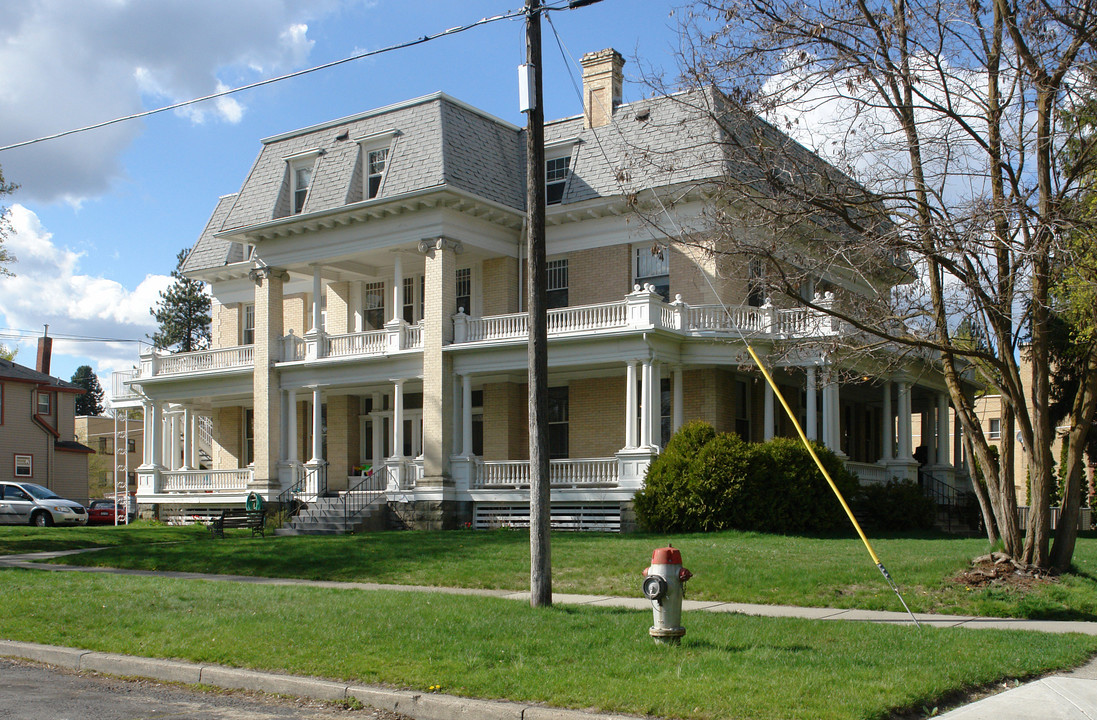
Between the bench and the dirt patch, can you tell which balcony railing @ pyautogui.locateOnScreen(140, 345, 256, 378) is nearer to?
the bench

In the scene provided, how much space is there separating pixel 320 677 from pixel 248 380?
79.6 ft

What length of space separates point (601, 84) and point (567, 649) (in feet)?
73.1

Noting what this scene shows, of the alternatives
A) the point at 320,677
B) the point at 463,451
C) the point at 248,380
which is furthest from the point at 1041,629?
the point at 248,380

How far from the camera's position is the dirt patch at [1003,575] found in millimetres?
12883

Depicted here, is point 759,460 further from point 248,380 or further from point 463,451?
point 248,380

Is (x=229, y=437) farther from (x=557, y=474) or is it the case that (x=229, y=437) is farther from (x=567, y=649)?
(x=567, y=649)

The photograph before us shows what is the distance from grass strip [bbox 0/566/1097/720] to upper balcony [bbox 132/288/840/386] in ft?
36.6

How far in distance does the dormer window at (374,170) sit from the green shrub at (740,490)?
1217 centimetres

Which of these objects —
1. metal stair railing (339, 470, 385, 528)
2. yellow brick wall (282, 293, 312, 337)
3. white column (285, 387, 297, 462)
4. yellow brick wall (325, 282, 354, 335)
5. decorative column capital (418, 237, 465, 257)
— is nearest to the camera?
metal stair railing (339, 470, 385, 528)

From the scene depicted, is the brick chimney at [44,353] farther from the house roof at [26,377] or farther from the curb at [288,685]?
the curb at [288,685]

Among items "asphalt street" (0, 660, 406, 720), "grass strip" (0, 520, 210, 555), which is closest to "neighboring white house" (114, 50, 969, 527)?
"grass strip" (0, 520, 210, 555)

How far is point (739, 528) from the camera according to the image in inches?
851

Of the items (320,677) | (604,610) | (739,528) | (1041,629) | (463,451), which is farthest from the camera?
(463,451)

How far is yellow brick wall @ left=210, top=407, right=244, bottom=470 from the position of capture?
117 feet
